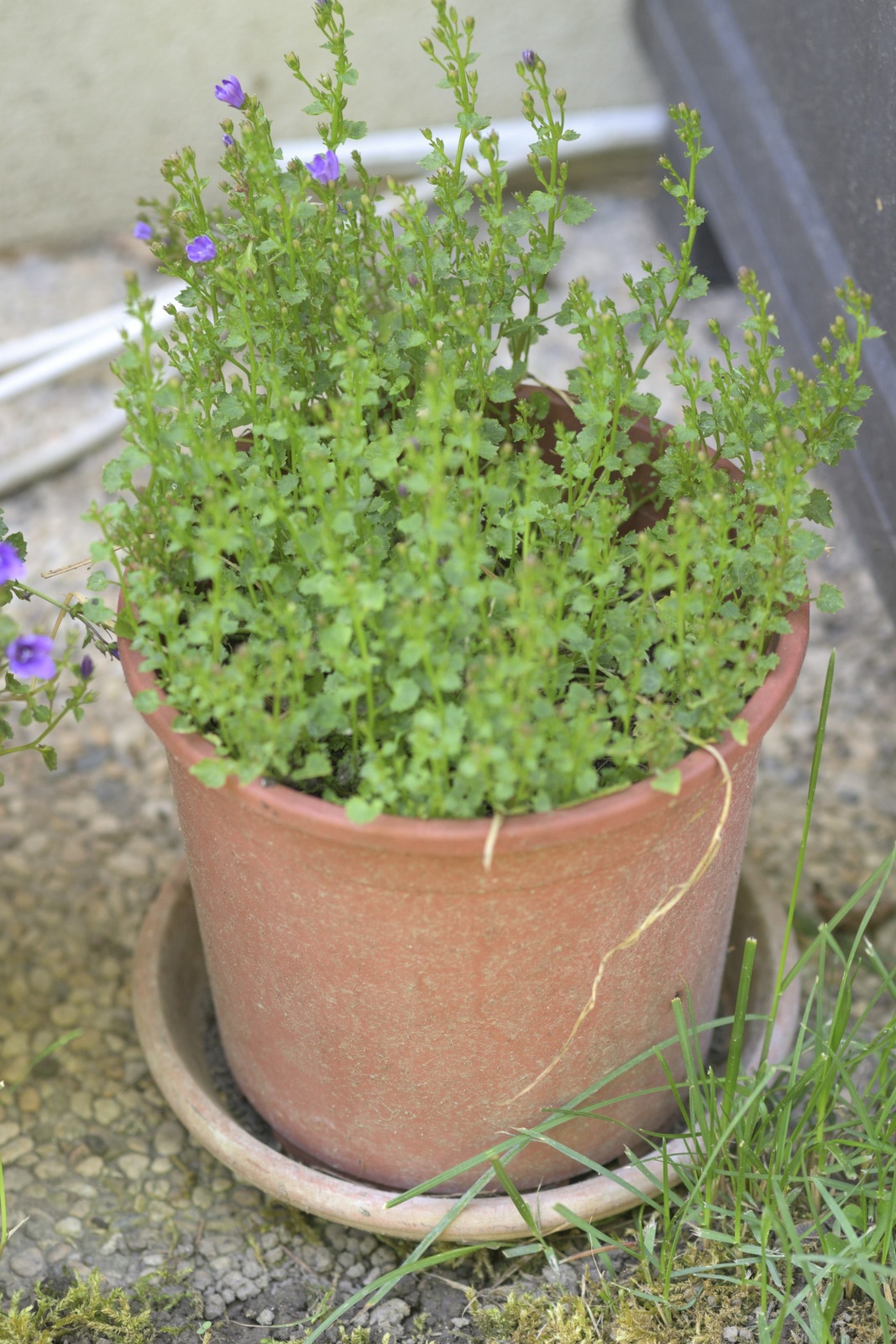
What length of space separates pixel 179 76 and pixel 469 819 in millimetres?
2969

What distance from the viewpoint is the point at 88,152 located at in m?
3.79

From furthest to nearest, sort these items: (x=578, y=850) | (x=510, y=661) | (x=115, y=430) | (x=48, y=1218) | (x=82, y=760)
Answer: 1. (x=115, y=430)
2. (x=82, y=760)
3. (x=48, y=1218)
4. (x=578, y=850)
5. (x=510, y=661)

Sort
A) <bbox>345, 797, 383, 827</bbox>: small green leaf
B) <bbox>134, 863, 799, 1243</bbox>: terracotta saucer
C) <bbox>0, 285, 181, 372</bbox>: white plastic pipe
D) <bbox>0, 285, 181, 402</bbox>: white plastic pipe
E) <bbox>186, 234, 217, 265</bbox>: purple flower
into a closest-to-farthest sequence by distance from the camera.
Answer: <bbox>345, 797, 383, 827</bbox>: small green leaf → <bbox>186, 234, 217, 265</bbox>: purple flower → <bbox>134, 863, 799, 1243</bbox>: terracotta saucer → <bbox>0, 285, 181, 402</bbox>: white plastic pipe → <bbox>0, 285, 181, 372</bbox>: white plastic pipe

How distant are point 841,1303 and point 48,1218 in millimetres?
1004

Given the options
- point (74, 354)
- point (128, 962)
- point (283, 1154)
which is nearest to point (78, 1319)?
point (283, 1154)

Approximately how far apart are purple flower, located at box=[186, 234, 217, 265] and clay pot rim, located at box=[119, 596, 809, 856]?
1.61ft

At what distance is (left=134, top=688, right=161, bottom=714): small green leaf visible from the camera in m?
1.44

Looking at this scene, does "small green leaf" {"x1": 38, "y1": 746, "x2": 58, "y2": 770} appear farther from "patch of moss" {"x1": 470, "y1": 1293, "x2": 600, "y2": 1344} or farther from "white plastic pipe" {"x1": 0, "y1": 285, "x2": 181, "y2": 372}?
"white plastic pipe" {"x1": 0, "y1": 285, "x2": 181, "y2": 372}

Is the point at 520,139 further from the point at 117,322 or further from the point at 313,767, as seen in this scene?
the point at 313,767

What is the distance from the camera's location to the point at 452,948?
4.82ft

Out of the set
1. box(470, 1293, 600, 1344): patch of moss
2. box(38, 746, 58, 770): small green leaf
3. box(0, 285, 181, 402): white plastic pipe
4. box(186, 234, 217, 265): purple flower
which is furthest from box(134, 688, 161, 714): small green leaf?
box(0, 285, 181, 402): white plastic pipe

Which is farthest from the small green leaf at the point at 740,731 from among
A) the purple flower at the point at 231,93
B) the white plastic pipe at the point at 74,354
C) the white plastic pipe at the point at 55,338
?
the white plastic pipe at the point at 55,338

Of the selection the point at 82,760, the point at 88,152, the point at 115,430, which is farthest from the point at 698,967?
the point at 88,152

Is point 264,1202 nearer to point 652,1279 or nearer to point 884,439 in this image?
point 652,1279
